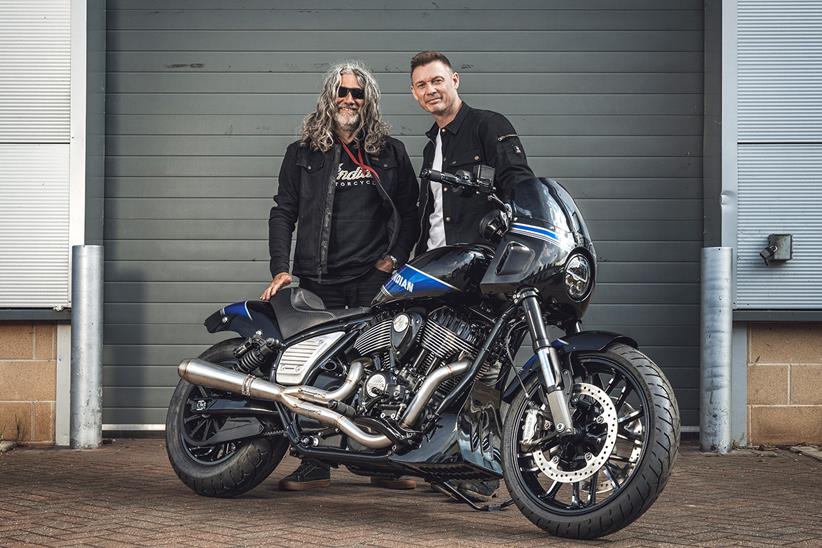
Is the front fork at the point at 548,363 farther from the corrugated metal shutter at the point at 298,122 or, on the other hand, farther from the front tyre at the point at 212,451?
the corrugated metal shutter at the point at 298,122

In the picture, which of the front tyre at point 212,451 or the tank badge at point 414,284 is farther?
the front tyre at point 212,451

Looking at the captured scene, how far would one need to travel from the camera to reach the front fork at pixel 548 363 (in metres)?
4.37

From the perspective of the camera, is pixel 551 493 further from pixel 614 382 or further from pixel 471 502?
A: pixel 471 502

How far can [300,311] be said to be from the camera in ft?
18.1

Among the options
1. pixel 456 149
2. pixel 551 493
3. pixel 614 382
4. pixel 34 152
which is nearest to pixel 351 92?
pixel 456 149

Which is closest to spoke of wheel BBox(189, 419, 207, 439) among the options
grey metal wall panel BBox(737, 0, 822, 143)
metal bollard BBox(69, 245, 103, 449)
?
metal bollard BBox(69, 245, 103, 449)

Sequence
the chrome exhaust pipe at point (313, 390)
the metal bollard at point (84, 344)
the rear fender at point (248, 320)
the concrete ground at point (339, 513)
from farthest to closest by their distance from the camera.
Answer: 1. the metal bollard at point (84, 344)
2. the rear fender at point (248, 320)
3. the chrome exhaust pipe at point (313, 390)
4. the concrete ground at point (339, 513)

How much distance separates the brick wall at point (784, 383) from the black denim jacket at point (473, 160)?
308 cm

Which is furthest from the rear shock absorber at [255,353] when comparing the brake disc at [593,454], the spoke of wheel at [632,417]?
the spoke of wheel at [632,417]

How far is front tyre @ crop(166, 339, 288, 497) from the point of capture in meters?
5.43

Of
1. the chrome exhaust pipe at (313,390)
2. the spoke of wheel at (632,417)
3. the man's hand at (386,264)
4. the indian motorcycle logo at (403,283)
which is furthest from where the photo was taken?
the man's hand at (386,264)

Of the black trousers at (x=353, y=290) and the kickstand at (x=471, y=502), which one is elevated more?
the black trousers at (x=353, y=290)

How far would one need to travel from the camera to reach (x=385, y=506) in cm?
544

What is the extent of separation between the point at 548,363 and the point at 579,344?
5.8 inches
